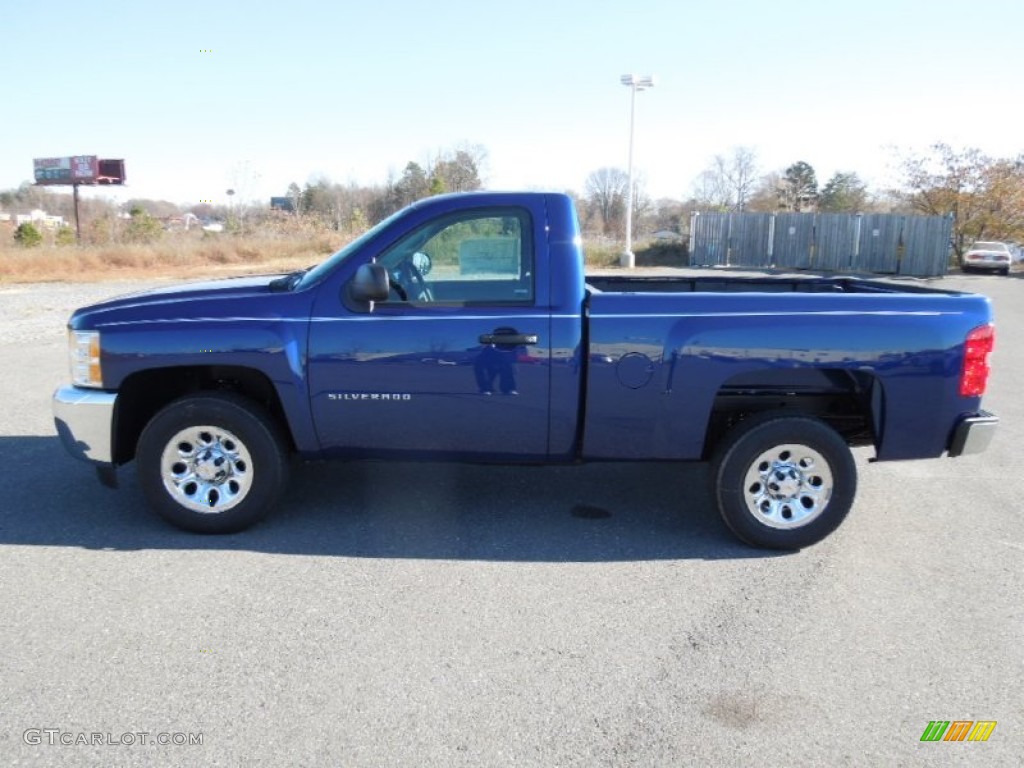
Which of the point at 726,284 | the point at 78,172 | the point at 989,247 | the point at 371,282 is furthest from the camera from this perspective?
the point at 78,172

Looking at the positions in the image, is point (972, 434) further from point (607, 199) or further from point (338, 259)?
point (607, 199)

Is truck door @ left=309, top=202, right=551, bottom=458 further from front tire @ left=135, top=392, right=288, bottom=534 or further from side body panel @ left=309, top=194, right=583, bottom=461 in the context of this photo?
front tire @ left=135, top=392, right=288, bottom=534

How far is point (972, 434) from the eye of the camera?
437cm

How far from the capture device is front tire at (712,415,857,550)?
4.40m

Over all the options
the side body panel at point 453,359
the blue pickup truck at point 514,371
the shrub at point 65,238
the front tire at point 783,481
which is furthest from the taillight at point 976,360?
the shrub at point 65,238

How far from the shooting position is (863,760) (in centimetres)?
274

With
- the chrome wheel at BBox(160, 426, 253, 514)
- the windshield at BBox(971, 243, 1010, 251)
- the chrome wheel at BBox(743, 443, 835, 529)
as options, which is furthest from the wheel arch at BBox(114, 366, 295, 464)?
the windshield at BBox(971, 243, 1010, 251)

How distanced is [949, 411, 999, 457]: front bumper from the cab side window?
2.48 m

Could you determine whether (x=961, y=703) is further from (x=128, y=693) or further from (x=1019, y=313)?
(x=1019, y=313)

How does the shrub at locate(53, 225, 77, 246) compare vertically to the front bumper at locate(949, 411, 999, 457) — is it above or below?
above

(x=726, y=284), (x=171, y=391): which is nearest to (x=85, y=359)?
(x=171, y=391)

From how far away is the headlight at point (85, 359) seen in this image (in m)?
4.50

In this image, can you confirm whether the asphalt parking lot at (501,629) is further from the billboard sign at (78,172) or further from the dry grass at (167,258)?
the billboard sign at (78,172)

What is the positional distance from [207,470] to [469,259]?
A: 6.40ft
